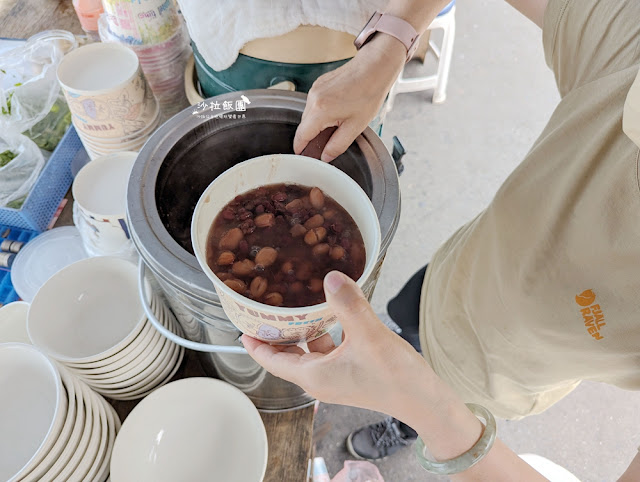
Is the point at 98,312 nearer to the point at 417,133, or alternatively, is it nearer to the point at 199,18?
the point at 199,18

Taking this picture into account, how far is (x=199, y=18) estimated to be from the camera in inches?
39.4

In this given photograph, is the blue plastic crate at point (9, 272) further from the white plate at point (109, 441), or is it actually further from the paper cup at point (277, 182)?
the paper cup at point (277, 182)

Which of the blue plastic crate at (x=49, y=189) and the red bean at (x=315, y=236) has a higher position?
the red bean at (x=315, y=236)

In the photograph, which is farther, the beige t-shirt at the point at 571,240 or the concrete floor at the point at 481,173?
the concrete floor at the point at 481,173

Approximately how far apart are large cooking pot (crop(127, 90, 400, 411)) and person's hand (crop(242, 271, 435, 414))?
150 millimetres

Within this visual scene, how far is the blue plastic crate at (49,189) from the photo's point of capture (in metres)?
1.16

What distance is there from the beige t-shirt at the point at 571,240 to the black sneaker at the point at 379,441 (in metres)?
0.83

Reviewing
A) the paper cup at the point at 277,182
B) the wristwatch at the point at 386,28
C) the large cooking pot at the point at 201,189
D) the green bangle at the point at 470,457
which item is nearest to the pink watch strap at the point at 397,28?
the wristwatch at the point at 386,28

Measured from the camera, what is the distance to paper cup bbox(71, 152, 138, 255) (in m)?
0.98

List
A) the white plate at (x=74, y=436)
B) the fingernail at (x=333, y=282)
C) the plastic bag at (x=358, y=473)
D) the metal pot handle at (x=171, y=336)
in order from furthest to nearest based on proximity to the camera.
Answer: the plastic bag at (x=358, y=473) → the metal pot handle at (x=171, y=336) → the white plate at (x=74, y=436) → the fingernail at (x=333, y=282)

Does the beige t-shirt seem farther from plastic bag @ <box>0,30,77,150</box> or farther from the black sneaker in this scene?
plastic bag @ <box>0,30,77,150</box>

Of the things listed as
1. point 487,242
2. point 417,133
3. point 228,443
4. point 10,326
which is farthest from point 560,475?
point 417,133

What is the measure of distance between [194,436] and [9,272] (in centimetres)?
63

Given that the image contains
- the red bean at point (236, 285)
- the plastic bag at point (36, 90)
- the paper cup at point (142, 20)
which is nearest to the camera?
the red bean at point (236, 285)
